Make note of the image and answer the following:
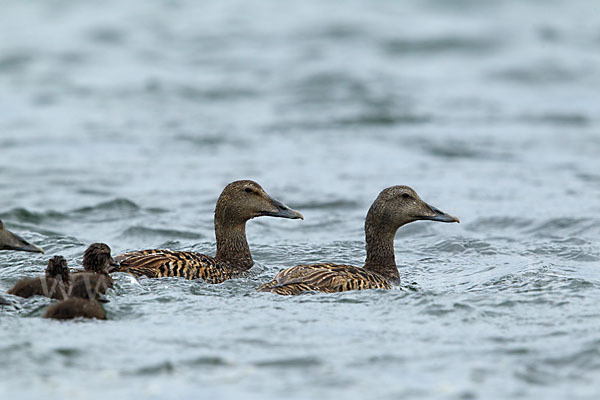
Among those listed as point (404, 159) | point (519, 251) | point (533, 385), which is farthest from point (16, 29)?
point (533, 385)

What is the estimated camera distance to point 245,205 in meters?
10.7

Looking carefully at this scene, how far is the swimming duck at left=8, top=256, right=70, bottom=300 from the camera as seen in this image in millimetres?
8672

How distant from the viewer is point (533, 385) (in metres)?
7.00

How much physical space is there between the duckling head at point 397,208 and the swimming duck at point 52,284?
300 centimetres

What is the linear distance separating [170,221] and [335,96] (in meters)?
10.0

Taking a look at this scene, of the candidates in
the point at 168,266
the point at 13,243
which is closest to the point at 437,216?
the point at 168,266

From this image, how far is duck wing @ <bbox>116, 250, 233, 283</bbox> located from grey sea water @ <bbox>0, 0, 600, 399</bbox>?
0.19m

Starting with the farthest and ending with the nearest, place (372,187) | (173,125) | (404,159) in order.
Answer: (173,125) → (404,159) → (372,187)

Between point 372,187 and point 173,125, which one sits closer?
point 372,187

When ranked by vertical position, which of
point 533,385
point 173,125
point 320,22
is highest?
point 320,22

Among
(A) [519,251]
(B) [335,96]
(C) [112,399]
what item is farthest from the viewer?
(B) [335,96]

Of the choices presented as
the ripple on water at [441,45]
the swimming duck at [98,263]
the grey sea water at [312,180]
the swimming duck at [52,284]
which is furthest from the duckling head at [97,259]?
the ripple on water at [441,45]

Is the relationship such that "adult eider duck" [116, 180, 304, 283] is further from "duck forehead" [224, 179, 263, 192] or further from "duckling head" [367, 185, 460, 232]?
"duckling head" [367, 185, 460, 232]

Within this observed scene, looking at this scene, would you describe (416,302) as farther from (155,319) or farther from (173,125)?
(173,125)
